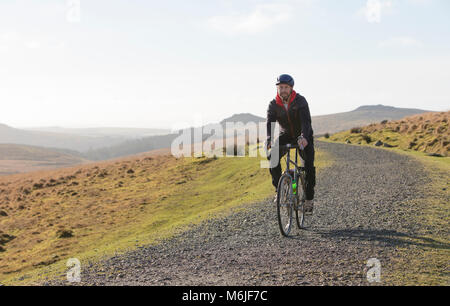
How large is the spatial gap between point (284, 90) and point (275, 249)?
2.77 metres

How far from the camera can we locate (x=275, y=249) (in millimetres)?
6820

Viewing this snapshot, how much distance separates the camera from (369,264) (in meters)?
5.73

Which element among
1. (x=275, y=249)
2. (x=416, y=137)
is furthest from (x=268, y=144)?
(x=416, y=137)

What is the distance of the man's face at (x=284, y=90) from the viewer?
275 inches

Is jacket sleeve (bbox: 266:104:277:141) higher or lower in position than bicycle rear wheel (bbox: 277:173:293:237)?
higher

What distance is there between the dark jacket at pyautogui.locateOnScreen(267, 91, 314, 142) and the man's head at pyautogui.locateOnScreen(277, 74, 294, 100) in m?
0.15

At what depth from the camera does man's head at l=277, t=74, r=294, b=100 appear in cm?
697

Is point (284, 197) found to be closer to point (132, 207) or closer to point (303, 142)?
point (303, 142)

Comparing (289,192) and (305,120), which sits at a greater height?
(305,120)

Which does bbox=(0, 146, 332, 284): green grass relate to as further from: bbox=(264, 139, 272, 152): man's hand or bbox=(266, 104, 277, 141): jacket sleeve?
bbox=(266, 104, 277, 141): jacket sleeve

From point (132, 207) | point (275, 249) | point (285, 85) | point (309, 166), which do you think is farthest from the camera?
point (132, 207)

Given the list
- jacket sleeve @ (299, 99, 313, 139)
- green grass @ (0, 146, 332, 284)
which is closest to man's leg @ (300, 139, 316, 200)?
jacket sleeve @ (299, 99, 313, 139)

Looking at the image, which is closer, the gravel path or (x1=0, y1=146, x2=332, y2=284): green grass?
the gravel path
